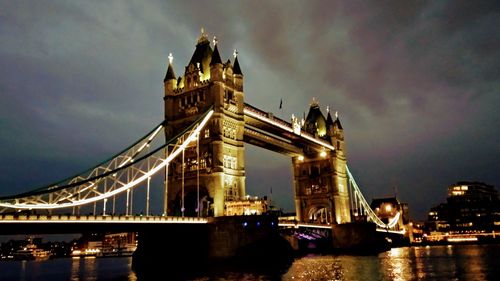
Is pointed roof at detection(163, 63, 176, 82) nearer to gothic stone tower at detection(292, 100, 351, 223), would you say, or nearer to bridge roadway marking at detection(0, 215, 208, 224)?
bridge roadway marking at detection(0, 215, 208, 224)

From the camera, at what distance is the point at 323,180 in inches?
4016

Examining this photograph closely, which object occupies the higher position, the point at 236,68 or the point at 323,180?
the point at 236,68

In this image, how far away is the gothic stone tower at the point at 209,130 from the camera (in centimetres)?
6169

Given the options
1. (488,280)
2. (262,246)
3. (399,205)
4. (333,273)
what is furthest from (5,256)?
(488,280)

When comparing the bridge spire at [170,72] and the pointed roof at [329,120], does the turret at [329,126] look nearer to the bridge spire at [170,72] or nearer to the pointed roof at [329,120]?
Answer: the pointed roof at [329,120]

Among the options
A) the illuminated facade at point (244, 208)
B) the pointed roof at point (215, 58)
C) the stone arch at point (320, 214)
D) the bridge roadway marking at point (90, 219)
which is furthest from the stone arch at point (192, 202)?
the stone arch at point (320, 214)

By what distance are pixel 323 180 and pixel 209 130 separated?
4573 centimetres

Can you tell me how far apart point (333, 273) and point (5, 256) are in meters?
180

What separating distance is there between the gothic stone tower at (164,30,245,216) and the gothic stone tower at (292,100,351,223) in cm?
3825

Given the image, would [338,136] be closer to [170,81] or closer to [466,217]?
[170,81]

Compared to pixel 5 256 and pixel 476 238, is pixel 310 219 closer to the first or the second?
pixel 476 238

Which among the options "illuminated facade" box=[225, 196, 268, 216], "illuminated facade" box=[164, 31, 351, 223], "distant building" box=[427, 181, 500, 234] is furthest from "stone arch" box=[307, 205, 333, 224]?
"distant building" box=[427, 181, 500, 234]

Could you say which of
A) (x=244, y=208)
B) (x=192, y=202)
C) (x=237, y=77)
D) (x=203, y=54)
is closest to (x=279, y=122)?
(x=237, y=77)

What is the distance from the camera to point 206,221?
55.2 metres
